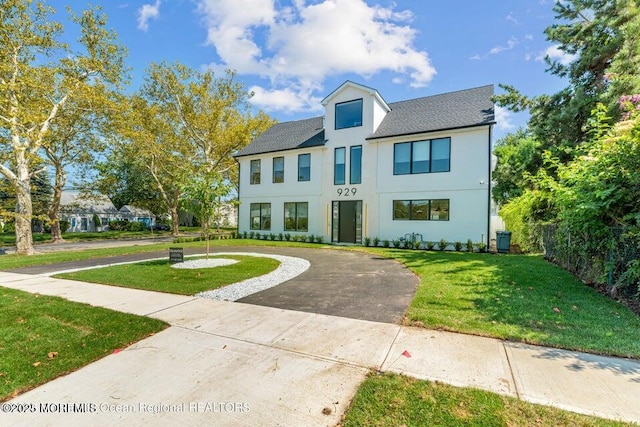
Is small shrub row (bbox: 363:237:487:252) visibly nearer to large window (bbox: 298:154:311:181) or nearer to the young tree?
large window (bbox: 298:154:311:181)

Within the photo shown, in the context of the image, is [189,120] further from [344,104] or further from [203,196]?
[203,196]

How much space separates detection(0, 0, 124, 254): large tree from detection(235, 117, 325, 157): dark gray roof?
352 inches

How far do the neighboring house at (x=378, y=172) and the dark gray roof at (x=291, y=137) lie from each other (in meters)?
0.11

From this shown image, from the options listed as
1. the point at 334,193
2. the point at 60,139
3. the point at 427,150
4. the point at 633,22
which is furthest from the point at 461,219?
the point at 60,139

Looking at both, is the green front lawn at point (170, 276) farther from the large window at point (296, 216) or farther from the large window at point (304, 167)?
the large window at point (304, 167)

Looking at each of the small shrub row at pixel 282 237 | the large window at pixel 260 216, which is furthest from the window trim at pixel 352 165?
the large window at pixel 260 216

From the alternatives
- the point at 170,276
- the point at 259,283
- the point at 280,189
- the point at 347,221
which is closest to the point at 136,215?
the point at 280,189

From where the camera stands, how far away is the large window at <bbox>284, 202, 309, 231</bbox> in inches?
698

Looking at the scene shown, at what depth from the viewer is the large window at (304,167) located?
17609mm

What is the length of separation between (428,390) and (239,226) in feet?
61.7

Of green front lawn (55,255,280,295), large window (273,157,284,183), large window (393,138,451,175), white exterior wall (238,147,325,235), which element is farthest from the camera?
large window (273,157,284,183)

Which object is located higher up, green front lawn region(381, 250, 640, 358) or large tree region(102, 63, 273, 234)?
large tree region(102, 63, 273, 234)

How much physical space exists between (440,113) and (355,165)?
16.4ft

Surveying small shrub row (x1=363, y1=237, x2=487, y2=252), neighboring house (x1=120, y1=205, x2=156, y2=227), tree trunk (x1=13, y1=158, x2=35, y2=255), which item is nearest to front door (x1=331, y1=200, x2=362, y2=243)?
small shrub row (x1=363, y1=237, x2=487, y2=252)
